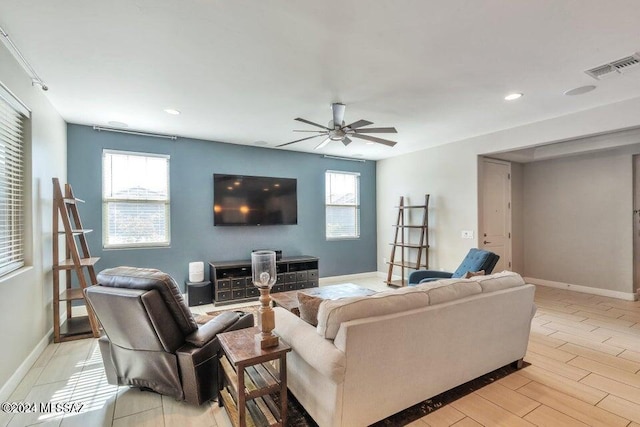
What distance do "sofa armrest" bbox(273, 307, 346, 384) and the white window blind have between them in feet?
7.47

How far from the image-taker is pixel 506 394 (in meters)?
2.30

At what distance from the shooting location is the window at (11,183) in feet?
8.07

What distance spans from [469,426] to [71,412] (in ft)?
8.81

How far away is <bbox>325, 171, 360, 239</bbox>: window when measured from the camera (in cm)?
628

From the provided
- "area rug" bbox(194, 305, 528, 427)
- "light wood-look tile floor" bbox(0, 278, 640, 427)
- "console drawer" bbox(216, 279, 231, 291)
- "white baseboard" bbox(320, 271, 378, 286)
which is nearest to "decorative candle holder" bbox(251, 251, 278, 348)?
"area rug" bbox(194, 305, 528, 427)

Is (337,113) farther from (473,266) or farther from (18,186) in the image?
(18,186)

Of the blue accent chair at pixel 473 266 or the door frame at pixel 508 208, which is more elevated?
the door frame at pixel 508 208

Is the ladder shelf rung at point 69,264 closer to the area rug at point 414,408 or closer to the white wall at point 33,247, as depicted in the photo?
the white wall at point 33,247

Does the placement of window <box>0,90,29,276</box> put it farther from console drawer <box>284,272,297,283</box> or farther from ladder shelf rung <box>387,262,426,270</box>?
ladder shelf rung <box>387,262,426,270</box>

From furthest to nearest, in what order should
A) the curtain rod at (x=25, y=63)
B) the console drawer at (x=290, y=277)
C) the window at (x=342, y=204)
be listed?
the window at (x=342, y=204)
the console drawer at (x=290, y=277)
the curtain rod at (x=25, y=63)

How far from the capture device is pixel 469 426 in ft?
6.41

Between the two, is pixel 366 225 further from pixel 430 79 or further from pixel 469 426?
pixel 469 426

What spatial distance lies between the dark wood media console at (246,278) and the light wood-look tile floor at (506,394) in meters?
1.71

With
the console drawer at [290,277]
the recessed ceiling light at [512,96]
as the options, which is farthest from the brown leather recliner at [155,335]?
the recessed ceiling light at [512,96]
